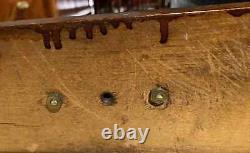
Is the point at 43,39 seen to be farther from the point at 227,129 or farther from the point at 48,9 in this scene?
the point at 48,9

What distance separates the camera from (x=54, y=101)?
2.30 feet

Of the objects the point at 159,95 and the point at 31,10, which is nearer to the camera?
the point at 159,95

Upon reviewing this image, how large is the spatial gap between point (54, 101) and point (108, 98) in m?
0.09

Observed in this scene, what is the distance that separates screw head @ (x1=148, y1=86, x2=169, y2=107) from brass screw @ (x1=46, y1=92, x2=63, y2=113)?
16 centimetres

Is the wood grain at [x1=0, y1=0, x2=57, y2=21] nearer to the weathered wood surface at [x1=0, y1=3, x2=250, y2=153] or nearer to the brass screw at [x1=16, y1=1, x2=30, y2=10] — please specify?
the brass screw at [x1=16, y1=1, x2=30, y2=10]

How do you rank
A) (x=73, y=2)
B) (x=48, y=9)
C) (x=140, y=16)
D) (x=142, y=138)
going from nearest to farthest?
(x=140, y=16) < (x=142, y=138) < (x=73, y=2) < (x=48, y=9)

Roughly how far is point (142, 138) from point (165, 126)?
0.05 metres

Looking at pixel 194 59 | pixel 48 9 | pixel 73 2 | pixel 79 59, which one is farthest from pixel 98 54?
pixel 48 9

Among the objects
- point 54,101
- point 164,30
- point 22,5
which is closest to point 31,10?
point 22,5

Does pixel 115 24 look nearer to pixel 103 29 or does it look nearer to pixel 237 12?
pixel 103 29

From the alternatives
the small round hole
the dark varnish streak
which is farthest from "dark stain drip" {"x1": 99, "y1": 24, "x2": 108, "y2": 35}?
the small round hole

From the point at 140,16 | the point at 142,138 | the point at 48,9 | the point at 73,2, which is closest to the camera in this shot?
the point at 140,16

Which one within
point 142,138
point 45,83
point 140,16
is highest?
point 140,16

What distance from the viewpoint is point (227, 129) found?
688 millimetres
